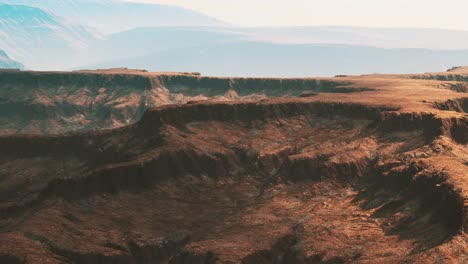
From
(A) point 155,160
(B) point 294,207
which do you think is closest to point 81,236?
(A) point 155,160

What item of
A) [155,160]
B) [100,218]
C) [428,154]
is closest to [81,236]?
[100,218]

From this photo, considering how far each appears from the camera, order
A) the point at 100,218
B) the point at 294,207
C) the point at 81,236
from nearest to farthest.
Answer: the point at 81,236, the point at 100,218, the point at 294,207

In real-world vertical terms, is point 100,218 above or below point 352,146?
below

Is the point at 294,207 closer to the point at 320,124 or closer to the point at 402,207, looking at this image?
the point at 402,207

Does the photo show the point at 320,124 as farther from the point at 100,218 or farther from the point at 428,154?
the point at 100,218

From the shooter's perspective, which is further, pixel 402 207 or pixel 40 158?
pixel 40 158

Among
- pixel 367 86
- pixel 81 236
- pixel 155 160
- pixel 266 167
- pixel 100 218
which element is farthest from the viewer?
pixel 367 86

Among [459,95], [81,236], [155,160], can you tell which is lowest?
[81,236]
